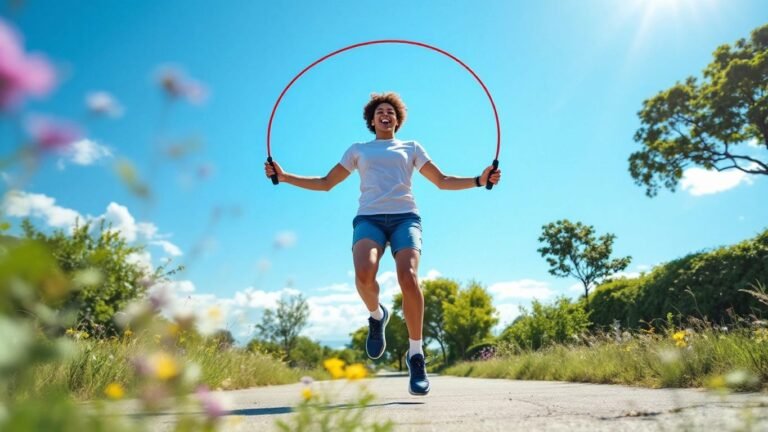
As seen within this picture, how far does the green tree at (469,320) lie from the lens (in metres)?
38.4

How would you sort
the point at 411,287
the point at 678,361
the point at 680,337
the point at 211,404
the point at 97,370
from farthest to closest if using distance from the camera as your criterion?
the point at 678,361
the point at 680,337
the point at 97,370
the point at 411,287
the point at 211,404

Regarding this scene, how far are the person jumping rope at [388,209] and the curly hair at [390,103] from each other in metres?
0.02

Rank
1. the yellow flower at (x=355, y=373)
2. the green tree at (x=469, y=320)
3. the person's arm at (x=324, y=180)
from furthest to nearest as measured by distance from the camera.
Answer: the green tree at (x=469, y=320) → the person's arm at (x=324, y=180) → the yellow flower at (x=355, y=373)

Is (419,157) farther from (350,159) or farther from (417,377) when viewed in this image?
(417,377)

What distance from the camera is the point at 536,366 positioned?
1080cm

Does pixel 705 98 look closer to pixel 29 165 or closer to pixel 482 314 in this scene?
pixel 482 314

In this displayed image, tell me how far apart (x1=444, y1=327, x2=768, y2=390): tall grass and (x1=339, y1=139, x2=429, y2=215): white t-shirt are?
2.21 m

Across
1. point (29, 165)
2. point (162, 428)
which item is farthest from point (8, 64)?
point (162, 428)

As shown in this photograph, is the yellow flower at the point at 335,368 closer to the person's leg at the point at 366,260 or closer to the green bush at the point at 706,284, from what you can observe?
the person's leg at the point at 366,260

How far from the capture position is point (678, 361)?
492cm

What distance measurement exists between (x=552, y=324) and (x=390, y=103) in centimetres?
1301

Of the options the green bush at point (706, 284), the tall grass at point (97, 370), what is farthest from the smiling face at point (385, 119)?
the green bush at point (706, 284)

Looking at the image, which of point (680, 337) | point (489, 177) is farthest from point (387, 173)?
point (680, 337)

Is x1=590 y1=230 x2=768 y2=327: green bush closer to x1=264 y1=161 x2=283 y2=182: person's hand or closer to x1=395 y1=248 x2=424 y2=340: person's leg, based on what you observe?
x1=395 y1=248 x2=424 y2=340: person's leg
